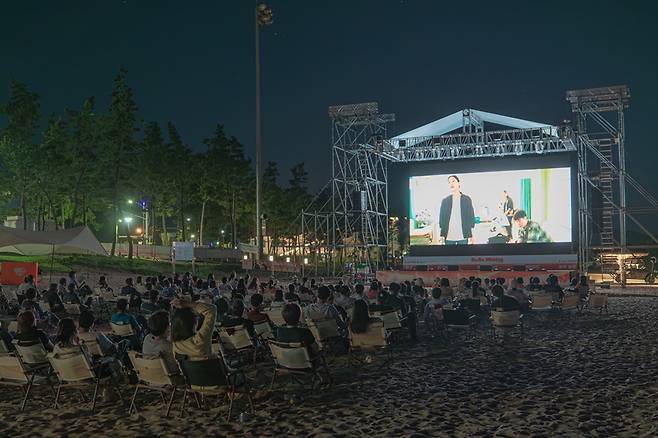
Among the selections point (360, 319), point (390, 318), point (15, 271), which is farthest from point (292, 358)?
point (15, 271)

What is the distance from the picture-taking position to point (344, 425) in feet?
18.8

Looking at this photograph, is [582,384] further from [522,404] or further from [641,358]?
[641,358]

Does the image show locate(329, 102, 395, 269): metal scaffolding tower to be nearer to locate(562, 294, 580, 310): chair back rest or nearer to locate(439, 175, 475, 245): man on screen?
locate(439, 175, 475, 245): man on screen

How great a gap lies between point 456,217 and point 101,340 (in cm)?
2341

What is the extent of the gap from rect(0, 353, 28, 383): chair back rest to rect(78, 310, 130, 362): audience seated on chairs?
0.92 m

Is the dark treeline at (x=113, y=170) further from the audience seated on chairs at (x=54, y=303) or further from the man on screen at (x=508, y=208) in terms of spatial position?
the audience seated on chairs at (x=54, y=303)

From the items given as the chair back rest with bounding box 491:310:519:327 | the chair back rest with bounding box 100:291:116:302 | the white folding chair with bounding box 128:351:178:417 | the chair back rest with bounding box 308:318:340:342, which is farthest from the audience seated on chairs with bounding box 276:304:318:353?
the chair back rest with bounding box 100:291:116:302

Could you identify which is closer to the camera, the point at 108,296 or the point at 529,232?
the point at 108,296

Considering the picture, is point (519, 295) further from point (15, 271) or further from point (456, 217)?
point (15, 271)

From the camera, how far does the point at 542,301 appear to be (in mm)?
13797

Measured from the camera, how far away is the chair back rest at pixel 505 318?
10562 millimetres

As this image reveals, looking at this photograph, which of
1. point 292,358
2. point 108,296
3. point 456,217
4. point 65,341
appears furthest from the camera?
point 456,217

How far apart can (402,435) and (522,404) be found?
1.76 m

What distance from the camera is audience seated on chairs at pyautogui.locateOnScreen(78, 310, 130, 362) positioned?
726 cm
